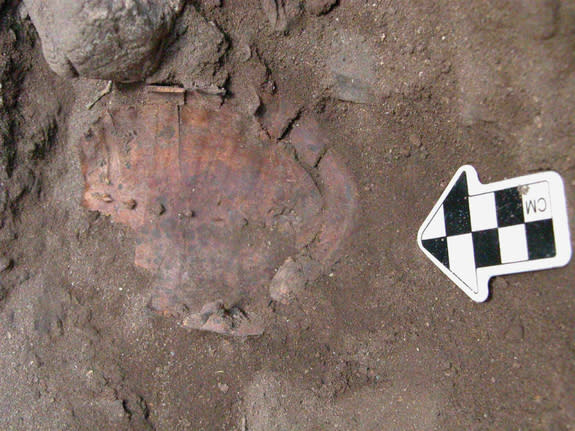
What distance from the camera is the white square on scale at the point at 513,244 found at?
4.51 feet

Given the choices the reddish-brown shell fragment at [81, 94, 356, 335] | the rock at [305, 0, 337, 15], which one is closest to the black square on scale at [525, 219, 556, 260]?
the reddish-brown shell fragment at [81, 94, 356, 335]

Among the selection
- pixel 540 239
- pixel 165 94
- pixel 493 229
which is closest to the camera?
pixel 540 239

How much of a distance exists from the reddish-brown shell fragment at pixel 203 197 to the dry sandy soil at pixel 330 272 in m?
0.09

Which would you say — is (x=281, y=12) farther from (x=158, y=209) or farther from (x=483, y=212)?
(x=483, y=212)

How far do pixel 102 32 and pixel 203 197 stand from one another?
644 millimetres

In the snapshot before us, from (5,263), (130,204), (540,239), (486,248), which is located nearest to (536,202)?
(540,239)

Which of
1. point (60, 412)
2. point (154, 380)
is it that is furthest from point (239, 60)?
point (60, 412)

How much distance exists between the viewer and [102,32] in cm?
150

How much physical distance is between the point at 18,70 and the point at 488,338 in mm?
1873

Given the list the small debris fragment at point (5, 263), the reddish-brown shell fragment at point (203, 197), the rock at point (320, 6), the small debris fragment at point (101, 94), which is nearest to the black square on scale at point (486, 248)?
the reddish-brown shell fragment at point (203, 197)

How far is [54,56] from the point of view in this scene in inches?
62.1

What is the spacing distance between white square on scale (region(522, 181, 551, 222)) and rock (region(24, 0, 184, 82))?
1262 millimetres

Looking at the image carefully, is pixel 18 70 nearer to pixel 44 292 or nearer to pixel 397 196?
pixel 44 292

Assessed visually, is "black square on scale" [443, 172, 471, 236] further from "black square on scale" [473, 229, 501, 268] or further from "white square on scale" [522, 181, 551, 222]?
"white square on scale" [522, 181, 551, 222]
